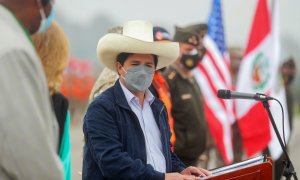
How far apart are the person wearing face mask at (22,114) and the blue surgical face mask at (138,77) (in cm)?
130

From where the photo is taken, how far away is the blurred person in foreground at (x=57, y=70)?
3.24 meters

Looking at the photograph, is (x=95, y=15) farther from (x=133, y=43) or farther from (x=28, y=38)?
(x=28, y=38)

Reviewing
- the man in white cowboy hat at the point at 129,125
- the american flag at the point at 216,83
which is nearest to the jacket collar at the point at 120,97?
the man in white cowboy hat at the point at 129,125

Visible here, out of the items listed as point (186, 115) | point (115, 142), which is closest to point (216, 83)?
point (186, 115)

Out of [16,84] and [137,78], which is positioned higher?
[16,84]

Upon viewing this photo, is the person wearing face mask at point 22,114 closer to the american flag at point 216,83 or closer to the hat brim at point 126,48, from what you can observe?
the hat brim at point 126,48

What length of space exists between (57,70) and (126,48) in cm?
39

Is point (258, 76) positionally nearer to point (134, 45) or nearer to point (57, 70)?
point (134, 45)

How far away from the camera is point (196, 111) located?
5.51 m

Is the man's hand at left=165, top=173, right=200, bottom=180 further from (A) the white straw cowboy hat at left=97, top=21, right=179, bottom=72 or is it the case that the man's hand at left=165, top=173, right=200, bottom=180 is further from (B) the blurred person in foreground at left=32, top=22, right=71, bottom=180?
(A) the white straw cowboy hat at left=97, top=21, right=179, bottom=72

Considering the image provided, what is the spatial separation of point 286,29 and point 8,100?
19.6m

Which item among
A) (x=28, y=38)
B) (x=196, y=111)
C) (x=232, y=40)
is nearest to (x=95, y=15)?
(x=232, y=40)

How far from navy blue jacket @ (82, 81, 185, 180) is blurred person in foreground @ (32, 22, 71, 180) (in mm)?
132

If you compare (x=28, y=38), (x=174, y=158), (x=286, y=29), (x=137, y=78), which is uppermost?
(x=28, y=38)
